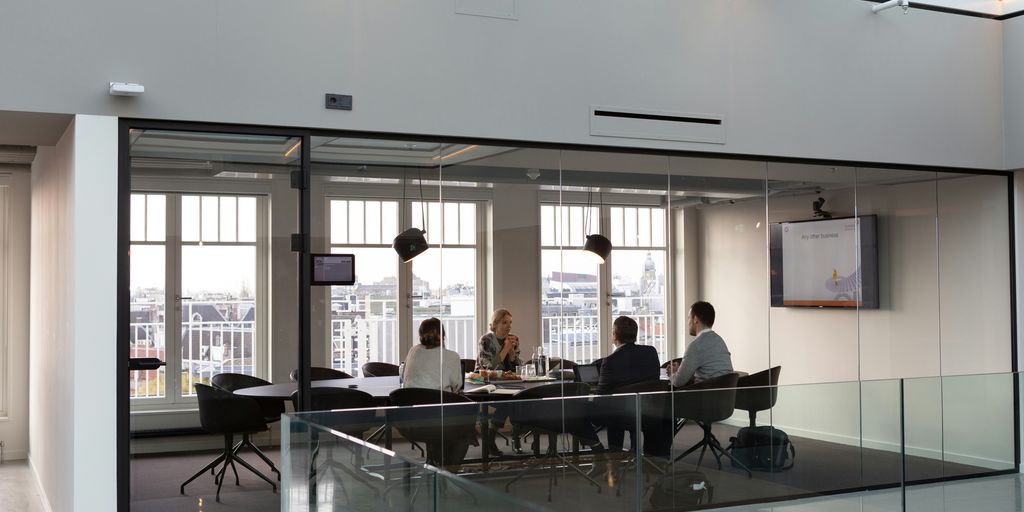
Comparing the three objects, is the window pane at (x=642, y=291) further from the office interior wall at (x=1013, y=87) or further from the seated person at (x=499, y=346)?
the office interior wall at (x=1013, y=87)

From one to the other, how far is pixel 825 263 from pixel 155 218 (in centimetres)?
495

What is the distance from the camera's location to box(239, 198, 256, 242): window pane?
5781 millimetres

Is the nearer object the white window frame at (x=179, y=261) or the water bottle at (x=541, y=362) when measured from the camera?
the white window frame at (x=179, y=261)

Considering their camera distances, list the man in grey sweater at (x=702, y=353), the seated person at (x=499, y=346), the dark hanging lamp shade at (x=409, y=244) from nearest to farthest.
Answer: the dark hanging lamp shade at (x=409, y=244) → the seated person at (x=499, y=346) → the man in grey sweater at (x=702, y=353)

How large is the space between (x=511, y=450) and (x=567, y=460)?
1.09 feet

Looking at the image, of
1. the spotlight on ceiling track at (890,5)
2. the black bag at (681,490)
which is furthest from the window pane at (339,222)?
the spotlight on ceiling track at (890,5)

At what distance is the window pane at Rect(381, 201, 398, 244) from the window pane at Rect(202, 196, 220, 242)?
989 mm

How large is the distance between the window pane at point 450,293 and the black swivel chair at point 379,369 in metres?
0.29

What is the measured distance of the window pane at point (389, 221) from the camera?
6102mm

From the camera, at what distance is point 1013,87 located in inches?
318

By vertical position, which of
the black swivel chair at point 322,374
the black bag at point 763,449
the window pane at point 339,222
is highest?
the window pane at point 339,222

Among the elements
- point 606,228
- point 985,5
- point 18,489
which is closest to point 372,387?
point 606,228

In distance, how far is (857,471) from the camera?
20.5 ft

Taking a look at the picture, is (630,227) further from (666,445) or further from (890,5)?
(890,5)
